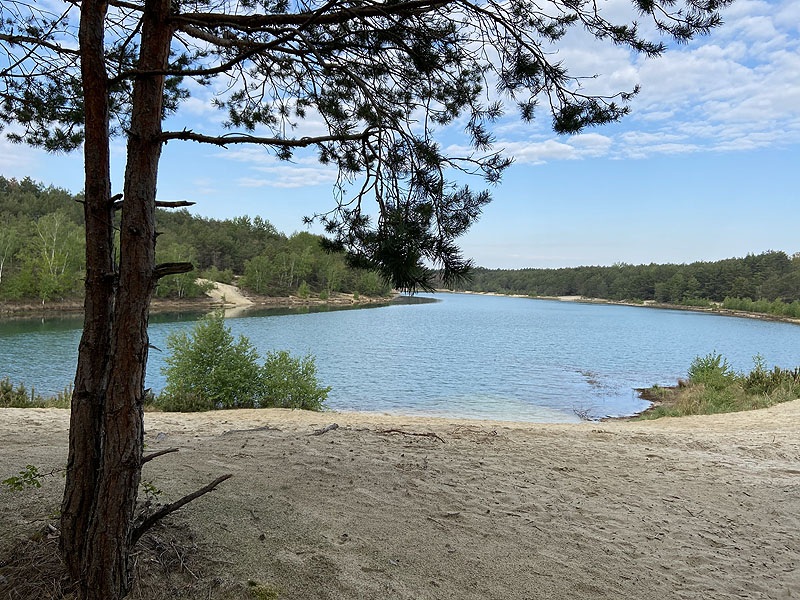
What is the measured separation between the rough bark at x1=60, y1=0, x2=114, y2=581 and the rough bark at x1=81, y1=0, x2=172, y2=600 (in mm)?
118

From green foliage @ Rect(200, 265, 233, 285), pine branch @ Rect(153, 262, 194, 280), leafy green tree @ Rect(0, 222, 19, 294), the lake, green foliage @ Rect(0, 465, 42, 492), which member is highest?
leafy green tree @ Rect(0, 222, 19, 294)

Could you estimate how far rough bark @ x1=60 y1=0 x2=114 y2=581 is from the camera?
2.36m

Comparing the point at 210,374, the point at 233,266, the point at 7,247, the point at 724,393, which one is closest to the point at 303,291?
the point at 233,266

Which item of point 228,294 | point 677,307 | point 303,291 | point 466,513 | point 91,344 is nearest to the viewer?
point 91,344

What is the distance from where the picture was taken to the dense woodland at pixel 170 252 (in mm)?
42438

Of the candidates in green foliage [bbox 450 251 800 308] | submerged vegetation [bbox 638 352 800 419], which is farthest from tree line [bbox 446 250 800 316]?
submerged vegetation [bbox 638 352 800 419]

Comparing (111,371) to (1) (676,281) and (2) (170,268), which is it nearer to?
(2) (170,268)

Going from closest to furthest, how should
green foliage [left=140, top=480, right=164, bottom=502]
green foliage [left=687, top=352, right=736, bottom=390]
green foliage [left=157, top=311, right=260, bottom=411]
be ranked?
1. green foliage [left=140, top=480, right=164, bottom=502]
2. green foliage [left=157, top=311, right=260, bottom=411]
3. green foliage [left=687, top=352, right=736, bottom=390]

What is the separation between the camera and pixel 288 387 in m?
11.7

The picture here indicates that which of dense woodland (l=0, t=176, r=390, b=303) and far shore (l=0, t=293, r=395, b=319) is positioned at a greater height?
dense woodland (l=0, t=176, r=390, b=303)

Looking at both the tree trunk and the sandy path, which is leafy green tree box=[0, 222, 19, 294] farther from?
the tree trunk

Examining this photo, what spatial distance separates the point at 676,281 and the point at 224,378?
9897cm

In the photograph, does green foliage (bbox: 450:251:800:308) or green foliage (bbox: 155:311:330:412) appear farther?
green foliage (bbox: 450:251:800:308)

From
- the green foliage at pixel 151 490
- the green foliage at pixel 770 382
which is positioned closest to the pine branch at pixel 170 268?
the green foliage at pixel 151 490
